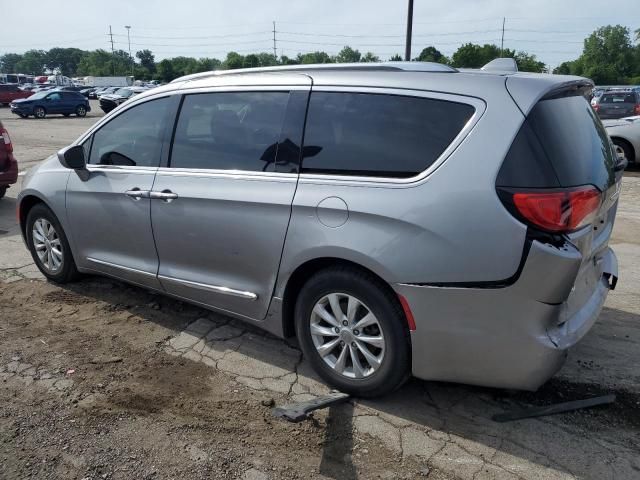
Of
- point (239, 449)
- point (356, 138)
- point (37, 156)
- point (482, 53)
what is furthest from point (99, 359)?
point (482, 53)

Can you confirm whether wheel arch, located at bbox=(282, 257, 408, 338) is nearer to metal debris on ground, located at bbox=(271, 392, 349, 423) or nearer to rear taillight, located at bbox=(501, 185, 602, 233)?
metal debris on ground, located at bbox=(271, 392, 349, 423)

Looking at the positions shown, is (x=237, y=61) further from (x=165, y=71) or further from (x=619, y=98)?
(x=619, y=98)

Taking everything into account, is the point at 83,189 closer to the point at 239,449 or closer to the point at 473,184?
the point at 239,449

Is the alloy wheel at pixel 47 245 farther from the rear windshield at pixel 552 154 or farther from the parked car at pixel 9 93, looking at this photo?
the parked car at pixel 9 93

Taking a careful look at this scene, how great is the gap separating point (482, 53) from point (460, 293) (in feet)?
201

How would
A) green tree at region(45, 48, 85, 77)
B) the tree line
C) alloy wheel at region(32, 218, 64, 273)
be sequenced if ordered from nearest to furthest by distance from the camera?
alloy wheel at region(32, 218, 64, 273) → the tree line → green tree at region(45, 48, 85, 77)

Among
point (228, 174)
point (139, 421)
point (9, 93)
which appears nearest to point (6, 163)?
point (228, 174)

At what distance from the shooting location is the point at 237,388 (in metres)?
3.42

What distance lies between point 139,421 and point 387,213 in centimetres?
177

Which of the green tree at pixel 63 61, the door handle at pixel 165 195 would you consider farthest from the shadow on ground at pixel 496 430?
the green tree at pixel 63 61

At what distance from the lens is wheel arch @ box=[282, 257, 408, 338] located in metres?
3.03

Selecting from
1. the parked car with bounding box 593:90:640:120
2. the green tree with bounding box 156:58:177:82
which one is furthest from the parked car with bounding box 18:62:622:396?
the green tree with bounding box 156:58:177:82

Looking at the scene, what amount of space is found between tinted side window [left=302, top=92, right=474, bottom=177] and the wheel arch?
1.64 feet

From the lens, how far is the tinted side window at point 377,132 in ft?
9.41
